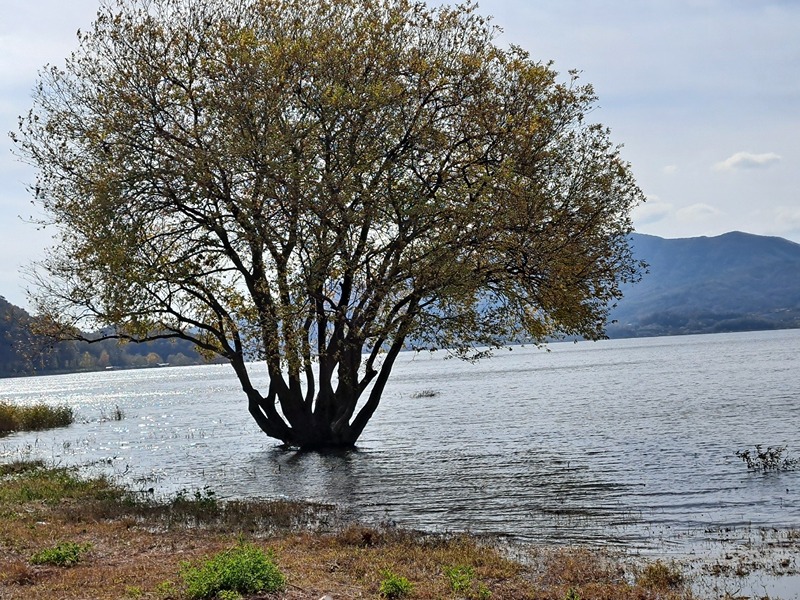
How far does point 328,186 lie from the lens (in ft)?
90.9

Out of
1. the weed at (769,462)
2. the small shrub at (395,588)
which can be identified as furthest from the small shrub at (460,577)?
the weed at (769,462)

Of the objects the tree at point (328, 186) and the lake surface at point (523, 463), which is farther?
the tree at point (328, 186)

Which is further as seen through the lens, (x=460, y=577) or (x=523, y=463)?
(x=523, y=463)

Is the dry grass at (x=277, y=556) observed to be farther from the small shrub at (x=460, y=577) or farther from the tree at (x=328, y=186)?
the tree at (x=328, y=186)

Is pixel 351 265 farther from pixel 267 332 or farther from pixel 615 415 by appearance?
pixel 615 415

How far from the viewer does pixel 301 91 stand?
94.5ft

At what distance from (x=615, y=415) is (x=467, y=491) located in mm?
28296

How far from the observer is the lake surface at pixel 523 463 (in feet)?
65.8

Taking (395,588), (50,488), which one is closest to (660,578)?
(395,588)

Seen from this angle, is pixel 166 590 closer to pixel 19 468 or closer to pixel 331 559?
pixel 331 559

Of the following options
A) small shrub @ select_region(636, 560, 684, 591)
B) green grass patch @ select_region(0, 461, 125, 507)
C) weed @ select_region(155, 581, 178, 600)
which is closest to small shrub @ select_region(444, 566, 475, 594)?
small shrub @ select_region(636, 560, 684, 591)

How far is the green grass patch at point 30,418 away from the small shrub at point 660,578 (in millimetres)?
53322

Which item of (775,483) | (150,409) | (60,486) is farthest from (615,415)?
(150,409)

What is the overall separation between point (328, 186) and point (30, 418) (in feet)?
139
